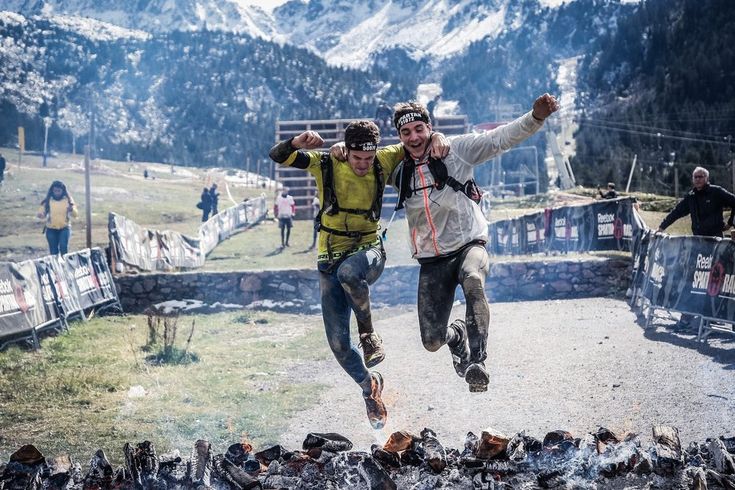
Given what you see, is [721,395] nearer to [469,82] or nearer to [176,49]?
[469,82]

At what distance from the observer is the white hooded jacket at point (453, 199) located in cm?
641

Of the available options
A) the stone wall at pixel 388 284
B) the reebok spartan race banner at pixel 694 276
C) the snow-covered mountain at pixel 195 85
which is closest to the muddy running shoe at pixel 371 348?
the reebok spartan race banner at pixel 694 276

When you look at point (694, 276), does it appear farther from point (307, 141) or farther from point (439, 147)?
point (307, 141)

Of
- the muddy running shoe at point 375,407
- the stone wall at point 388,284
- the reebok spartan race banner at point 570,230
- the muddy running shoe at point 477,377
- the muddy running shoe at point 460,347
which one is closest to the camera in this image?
the muddy running shoe at point 477,377

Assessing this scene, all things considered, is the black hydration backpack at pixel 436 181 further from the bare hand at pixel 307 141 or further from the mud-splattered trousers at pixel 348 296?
the bare hand at pixel 307 141

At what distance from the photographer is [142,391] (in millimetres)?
10336

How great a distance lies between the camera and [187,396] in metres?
10.1

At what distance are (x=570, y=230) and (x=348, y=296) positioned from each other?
52.7 feet

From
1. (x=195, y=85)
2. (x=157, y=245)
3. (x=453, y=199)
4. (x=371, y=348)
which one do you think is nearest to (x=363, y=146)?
(x=453, y=199)

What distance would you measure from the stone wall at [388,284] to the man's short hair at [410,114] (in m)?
11.2

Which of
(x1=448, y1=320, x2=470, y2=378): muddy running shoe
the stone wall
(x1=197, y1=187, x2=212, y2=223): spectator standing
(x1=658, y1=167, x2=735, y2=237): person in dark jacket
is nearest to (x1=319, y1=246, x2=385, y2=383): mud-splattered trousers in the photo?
(x1=448, y1=320, x2=470, y2=378): muddy running shoe

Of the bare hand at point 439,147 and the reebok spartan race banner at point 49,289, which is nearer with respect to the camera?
the bare hand at point 439,147

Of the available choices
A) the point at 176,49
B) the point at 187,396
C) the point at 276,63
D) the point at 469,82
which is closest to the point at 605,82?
the point at 469,82

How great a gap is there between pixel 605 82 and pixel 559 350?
97.2 m
